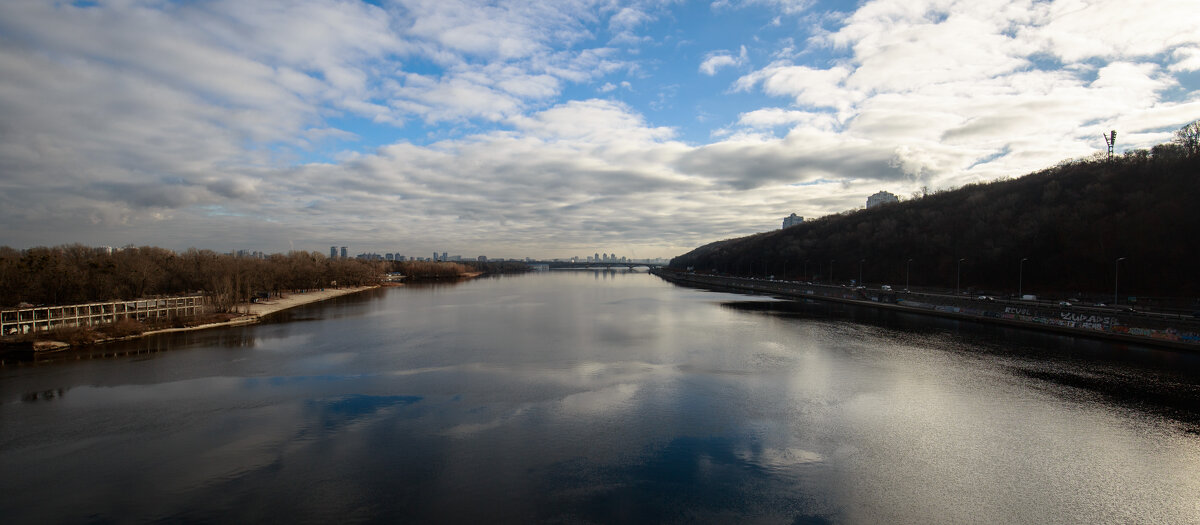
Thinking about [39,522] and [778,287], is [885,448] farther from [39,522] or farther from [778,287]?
[778,287]

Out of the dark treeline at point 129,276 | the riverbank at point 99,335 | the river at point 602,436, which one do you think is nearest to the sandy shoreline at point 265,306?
the riverbank at point 99,335

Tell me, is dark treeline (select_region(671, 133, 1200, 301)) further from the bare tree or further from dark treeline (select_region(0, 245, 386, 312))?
dark treeline (select_region(0, 245, 386, 312))

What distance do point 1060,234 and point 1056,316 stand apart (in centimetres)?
3751

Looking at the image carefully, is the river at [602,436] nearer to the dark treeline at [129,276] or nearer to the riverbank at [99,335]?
the riverbank at [99,335]

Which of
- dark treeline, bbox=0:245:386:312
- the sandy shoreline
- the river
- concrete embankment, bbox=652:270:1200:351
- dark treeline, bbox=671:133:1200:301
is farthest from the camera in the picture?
dark treeline, bbox=671:133:1200:301

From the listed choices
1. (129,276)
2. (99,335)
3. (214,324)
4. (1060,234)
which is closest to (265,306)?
(129,276)

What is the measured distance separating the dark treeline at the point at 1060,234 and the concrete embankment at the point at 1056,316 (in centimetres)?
1240

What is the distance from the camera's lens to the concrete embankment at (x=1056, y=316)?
93.9 feet

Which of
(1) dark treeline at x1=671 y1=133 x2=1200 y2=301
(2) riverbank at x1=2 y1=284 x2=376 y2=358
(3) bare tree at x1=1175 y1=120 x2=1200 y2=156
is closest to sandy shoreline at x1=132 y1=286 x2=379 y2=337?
(2) riverbank at x1=2 y1=284 x2=376 y2=358

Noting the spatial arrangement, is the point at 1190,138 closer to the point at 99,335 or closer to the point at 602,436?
the point at 602,436

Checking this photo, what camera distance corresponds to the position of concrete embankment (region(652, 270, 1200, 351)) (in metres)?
28.6

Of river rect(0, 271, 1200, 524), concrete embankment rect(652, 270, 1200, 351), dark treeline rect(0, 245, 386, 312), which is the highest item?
dark treeline rect(0, 245, 386, 312)

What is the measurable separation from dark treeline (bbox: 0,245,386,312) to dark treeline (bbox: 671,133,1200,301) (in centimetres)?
8516

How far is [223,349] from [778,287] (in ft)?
252
